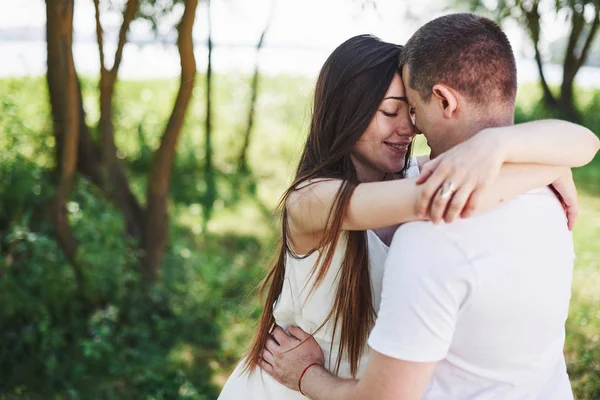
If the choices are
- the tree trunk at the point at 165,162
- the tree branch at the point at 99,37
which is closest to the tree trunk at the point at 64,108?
the tree branch at the point at 99,37

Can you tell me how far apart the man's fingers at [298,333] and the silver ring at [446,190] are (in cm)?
67

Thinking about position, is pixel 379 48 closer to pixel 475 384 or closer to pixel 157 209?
pixel 475 384

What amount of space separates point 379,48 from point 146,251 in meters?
3.17

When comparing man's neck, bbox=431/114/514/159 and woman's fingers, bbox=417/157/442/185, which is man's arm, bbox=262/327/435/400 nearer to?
woman's fingers, bbox=417/157/442/185

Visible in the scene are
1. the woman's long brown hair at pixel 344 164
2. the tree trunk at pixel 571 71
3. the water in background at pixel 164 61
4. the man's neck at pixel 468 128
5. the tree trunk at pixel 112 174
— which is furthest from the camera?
the tree trunk at pixel 571 71

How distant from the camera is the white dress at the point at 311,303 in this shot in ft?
6.18

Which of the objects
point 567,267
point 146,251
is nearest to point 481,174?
point 567,267

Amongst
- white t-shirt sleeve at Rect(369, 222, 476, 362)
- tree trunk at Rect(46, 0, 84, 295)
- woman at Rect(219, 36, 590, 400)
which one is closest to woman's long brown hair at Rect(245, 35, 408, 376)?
woman at Rect(219, 36, 590, 400)

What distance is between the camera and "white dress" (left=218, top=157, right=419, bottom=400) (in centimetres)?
188

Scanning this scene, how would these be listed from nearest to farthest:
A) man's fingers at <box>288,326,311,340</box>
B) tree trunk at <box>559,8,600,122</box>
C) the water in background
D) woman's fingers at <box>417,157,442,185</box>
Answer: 1. woman's fingers at <box>417,157,442,185</box>
2. man's fingers at <box>288,326,311,340</box>
3. the water in background
4. tree trunk at <box>559,8,600,122</box>

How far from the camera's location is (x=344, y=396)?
1.69 m

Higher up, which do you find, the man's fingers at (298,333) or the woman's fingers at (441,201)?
the woman's fingers at (441,201)

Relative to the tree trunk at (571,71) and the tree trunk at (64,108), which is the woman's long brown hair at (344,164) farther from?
the tree trunk at (571,71)

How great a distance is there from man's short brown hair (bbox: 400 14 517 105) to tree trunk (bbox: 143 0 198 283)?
2.37 metres
